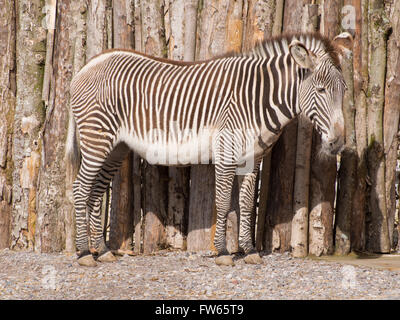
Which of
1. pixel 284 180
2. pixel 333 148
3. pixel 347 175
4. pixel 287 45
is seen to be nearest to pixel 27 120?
pixel 284 180

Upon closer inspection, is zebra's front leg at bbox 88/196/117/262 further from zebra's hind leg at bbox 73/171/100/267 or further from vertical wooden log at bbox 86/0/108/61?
vertical wooden log at bbox 86/0/108/61

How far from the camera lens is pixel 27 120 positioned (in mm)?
8125

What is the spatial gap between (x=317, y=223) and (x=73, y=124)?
327cm

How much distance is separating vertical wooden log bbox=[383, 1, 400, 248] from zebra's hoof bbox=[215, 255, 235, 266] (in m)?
2.30

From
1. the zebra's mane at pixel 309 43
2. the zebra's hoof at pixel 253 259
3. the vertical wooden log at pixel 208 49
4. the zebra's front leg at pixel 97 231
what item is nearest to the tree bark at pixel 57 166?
the zebra's front leg at pixel 97 231

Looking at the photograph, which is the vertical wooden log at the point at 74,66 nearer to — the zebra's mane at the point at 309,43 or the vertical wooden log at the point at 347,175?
the zebra's mane at the point at 309,43

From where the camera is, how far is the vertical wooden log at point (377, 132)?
24.6ft

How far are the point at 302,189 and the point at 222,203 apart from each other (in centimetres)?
108

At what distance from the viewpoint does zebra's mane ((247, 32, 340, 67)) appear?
655 cm

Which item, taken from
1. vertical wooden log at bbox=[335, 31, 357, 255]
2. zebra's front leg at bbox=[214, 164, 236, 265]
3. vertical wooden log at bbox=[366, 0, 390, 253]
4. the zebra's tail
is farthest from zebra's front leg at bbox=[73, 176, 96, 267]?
vertical wooden log at bbox=[366, 0, 390, 253]

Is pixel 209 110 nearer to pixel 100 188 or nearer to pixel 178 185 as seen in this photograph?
pixel 178 185

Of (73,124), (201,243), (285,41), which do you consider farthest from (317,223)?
(73,124)

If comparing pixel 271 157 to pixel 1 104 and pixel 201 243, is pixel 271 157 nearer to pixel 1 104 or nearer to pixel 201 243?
pixel 201 243

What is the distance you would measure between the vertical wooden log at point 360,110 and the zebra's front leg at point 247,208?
4.51ft
